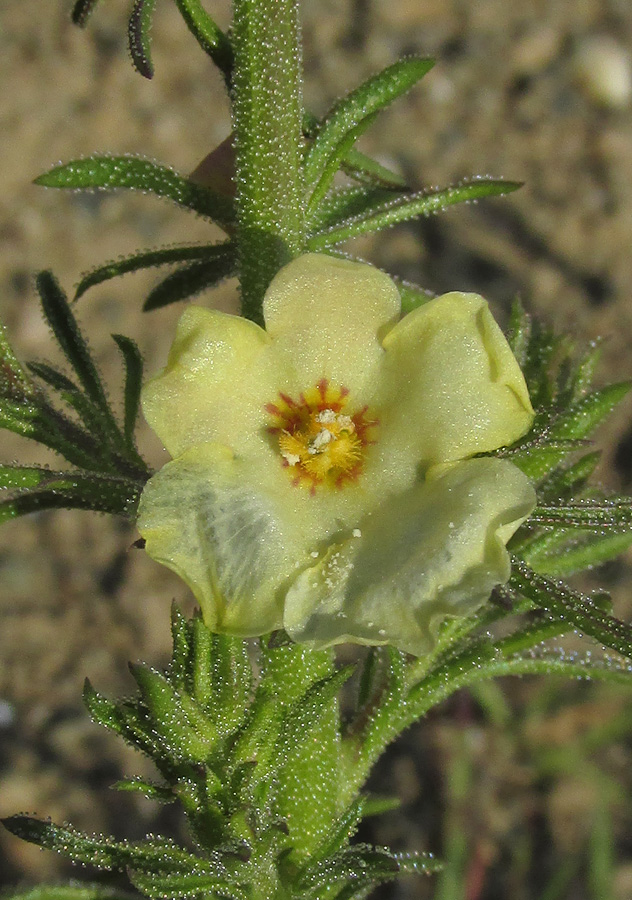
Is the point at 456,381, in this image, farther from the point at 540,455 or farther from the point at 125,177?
the point at 125,177

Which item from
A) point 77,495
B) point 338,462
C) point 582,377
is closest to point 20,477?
point 77,495

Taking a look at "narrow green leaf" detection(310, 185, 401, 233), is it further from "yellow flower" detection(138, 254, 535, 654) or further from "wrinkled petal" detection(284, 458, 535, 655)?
"wrinkled petal" detection(284, 458, 535, 655)

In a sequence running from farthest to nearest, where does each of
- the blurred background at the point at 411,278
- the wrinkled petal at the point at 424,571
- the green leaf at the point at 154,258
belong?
the blurred background at the point at 411,278, the green leaf at the point at 154,258, the wrinkled petal at the point at 424,571

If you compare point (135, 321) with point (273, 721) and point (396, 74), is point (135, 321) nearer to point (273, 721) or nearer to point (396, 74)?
point (396, 74)

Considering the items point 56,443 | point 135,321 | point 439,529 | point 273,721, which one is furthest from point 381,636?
point 135,321

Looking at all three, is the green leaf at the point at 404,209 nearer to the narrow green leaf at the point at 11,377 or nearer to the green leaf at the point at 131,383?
the green leaf at the point at 131,383

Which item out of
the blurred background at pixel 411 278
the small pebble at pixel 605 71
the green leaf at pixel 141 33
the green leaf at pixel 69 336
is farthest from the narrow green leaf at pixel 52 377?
the small pebble at pixel 605 71
